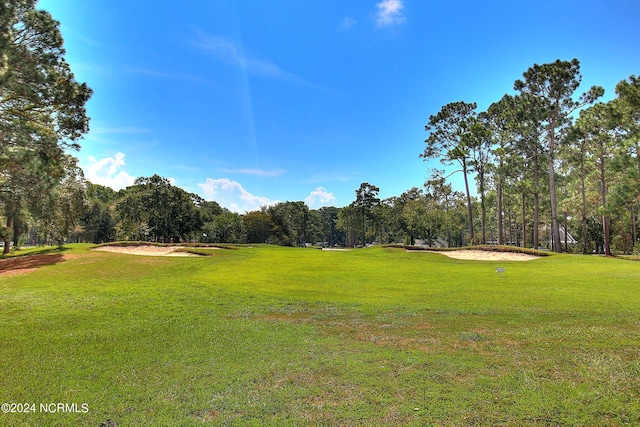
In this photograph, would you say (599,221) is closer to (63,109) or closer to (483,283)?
(483,283)

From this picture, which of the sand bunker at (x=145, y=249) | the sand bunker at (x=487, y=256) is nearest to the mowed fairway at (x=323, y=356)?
the sand bunker at (x=487, y=256)

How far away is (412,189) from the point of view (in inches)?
3561

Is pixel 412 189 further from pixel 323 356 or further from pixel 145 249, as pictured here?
pixel 323 356

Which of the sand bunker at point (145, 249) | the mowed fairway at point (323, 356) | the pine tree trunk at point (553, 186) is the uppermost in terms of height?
the pine tree trunk at point (553, 186)

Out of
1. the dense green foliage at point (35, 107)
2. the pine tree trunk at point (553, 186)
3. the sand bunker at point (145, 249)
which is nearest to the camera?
the dense green foliage at point (35, 107)

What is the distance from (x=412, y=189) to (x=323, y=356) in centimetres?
8868

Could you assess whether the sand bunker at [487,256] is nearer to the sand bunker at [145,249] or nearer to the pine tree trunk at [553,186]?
the pine tree trunk at [553,186]

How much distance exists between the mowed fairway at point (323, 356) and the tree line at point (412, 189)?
775 centimetres

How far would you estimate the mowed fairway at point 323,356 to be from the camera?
4.21 metres

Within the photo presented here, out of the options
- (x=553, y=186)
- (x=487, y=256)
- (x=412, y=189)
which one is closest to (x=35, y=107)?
(x=487, y=256)

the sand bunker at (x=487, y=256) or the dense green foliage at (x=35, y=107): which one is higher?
the dense green foliage at (x=35, y=107)

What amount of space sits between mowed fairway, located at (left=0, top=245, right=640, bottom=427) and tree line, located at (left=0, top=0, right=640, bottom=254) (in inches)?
305

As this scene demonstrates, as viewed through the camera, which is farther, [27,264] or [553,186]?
[553,186]

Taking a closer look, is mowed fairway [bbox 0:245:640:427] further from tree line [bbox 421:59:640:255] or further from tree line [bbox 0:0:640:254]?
tree line [bbox 421:59:640:255]
